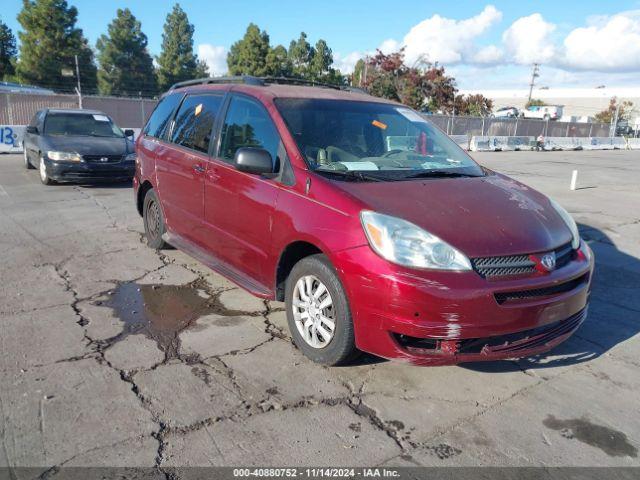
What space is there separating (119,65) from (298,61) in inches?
733

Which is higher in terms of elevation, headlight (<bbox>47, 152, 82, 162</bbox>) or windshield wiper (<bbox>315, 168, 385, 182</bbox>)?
windshield wiper (<bbox>315, 168, 385, 182</bbox>)

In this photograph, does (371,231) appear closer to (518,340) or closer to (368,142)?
(518,340)

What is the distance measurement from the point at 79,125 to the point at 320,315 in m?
9.94

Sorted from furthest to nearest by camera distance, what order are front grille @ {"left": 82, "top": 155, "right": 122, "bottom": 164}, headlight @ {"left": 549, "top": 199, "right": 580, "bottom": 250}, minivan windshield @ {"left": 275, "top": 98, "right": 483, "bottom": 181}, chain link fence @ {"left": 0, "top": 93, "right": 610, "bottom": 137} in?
chain link fence @ {"left": 0, "top": 93, "right": 610, "bottom": 137}
front grille @ {"left": 82, "top": 155, "right": 122, "bottom": 164}
minivan windshield @ {"left": 275, "top": 98, "right": 483, "bottom": 181}
headlight @ {"left": 549, "top": 199, "right": 580, "bottom": 250}

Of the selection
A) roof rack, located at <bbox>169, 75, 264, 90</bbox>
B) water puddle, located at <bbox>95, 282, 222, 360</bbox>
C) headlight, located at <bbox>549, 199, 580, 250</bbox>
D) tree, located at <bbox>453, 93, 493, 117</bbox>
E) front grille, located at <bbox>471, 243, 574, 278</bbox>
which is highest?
tree, located at <bbox>453, 93, 493, 117</bbox>

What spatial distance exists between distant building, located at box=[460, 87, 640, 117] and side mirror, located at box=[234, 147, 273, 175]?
88103 millimetres

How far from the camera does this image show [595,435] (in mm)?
2916

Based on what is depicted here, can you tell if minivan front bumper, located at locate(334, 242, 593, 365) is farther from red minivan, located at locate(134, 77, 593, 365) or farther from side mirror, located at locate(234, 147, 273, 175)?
side mirror, located at locate(234, 147, 273, 175)

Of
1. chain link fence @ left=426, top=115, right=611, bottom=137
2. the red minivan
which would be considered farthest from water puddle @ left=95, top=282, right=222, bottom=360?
chain link fence @ left=426, top=115, right=611, bottom=137

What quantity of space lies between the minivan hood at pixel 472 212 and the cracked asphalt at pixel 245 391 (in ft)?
3.20

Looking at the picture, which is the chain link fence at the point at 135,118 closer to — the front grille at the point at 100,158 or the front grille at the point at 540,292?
the front grille at the point at 100,158

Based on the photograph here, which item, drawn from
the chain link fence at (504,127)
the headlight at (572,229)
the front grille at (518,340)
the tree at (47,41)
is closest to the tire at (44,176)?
the headlight at (572,229)

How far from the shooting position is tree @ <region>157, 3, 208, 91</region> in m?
57.0

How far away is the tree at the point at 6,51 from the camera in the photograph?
4825 centimetres
